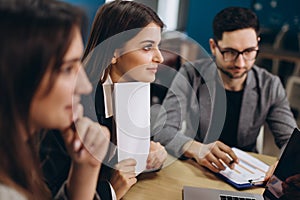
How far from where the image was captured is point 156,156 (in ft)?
3.80

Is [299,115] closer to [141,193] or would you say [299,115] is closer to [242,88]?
[242,88]

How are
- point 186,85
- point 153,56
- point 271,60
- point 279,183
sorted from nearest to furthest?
point 153,56
point 279,183
point 186,85
point 271,60

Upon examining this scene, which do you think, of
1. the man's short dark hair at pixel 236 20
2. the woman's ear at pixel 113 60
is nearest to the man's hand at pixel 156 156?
the woman's ear at pixel 113 60

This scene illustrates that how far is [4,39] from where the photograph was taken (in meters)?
0.53

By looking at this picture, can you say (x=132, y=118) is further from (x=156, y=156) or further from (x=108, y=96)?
(x=156, y=156)

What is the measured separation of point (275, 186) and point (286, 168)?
0.07 metres

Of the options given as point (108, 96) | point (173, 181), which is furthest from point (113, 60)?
point (173, 181)

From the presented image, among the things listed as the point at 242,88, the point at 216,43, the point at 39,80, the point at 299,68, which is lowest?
the point at 299,68

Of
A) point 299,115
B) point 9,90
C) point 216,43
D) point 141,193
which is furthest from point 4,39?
point 299,115

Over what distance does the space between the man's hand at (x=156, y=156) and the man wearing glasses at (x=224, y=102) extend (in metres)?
0.03

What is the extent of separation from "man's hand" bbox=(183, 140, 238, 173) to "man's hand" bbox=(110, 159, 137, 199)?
0.31m

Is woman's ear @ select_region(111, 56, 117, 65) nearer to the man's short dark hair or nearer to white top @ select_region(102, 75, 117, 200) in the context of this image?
white top @ select_region(102, 75, 117, 200)

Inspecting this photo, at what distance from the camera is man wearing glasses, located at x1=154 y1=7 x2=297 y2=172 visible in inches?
47.3

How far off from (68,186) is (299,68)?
10.7 ft
